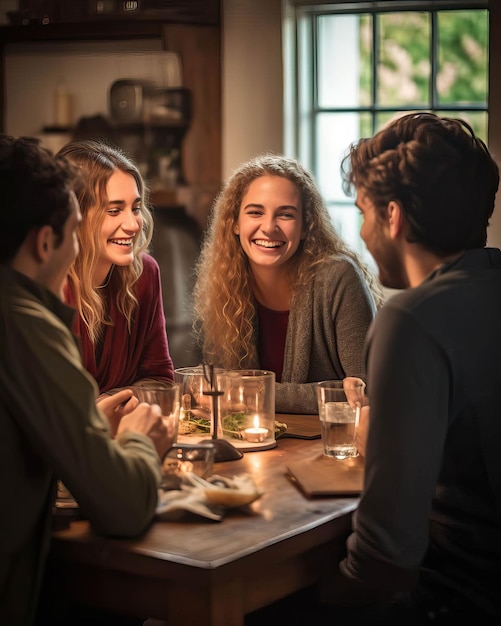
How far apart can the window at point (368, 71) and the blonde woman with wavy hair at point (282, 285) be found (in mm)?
1741

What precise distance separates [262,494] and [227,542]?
25 cm

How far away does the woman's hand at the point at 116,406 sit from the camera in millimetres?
1985

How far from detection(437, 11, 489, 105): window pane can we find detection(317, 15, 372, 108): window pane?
0.34 m

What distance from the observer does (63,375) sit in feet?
4.90

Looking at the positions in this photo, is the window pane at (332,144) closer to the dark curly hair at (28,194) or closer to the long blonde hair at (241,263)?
the long blonde hair at (241,263)

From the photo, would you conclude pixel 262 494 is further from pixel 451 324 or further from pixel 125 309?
pixel 125 309

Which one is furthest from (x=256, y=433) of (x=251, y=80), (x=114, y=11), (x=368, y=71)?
(x=114, y=11)

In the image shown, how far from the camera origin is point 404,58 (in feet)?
15.1

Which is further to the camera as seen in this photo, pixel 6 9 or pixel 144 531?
pixel 6 9

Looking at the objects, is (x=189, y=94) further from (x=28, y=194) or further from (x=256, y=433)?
(x=28, y=194)

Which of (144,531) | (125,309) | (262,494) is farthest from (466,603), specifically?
(125,309)

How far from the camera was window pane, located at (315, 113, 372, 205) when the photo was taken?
15.5ft

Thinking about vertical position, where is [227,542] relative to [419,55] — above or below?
below

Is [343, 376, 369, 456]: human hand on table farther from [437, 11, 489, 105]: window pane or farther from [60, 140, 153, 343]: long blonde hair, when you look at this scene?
[437, 11, 489, 105]: window pane
